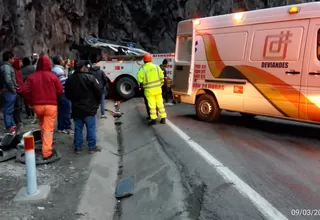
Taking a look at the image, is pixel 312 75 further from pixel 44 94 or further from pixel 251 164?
pixel 44 94

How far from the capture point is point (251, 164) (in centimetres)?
526

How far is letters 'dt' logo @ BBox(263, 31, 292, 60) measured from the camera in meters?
6.83

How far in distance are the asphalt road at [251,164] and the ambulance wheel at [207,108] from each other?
23 cm

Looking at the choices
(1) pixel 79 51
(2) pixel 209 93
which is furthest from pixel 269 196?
(1) pixel 79 51

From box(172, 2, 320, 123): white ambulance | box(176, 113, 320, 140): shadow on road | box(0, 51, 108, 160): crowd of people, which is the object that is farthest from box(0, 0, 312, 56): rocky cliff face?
box(176, 113, 320, 140): shadow on road

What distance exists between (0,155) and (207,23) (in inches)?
220

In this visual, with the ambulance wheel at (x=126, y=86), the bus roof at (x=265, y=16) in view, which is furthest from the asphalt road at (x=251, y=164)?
the ambulance wheel at (x=126, y=86)

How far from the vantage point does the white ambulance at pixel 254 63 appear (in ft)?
21.5

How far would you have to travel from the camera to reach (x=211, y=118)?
8.88 meters

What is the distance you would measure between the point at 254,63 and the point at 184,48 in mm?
2552

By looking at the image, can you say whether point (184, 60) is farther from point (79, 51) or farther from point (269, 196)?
point (79, 51)

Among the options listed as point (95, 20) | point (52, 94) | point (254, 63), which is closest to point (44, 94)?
point (52, 94)
